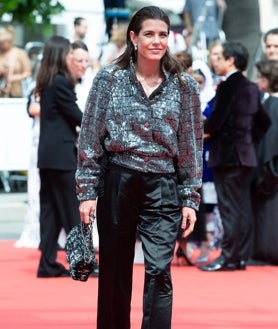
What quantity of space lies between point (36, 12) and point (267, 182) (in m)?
9.59

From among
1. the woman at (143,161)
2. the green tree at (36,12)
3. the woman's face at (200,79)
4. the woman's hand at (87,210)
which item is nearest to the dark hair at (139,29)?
the woman at (143,161)

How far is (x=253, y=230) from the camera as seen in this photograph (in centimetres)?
1202

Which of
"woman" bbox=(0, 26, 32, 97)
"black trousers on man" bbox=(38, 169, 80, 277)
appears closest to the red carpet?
"black trousers on man" bbox=(38, 169, 80, 277)

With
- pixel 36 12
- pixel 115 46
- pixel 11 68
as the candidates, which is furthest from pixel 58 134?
pixel 36 12

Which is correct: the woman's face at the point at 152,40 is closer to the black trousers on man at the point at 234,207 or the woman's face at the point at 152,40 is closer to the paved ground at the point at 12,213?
the black trousers on man at the point at 234,207

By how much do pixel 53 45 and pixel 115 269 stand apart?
4.27m

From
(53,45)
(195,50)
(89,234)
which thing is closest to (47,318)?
(89,234)

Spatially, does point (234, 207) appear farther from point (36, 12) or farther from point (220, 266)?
point (36, 12)

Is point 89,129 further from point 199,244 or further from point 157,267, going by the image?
point 199,244

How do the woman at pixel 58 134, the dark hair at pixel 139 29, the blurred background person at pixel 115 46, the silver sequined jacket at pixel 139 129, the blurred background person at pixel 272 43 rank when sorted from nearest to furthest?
the silver sequined jacket at pixel 139 129 → the dark hair at pixel 139 29 → the woman at pixel 58 134 → the blurred background person at pixel 272 43 → the blurred background person at pixel 115 46

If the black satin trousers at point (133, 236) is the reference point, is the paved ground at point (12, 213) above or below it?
below

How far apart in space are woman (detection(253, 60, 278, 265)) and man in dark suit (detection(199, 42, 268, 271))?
42 centimetres

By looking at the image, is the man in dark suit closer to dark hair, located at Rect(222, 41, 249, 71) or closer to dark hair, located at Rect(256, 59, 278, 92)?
dark hair, located at Rect(222, 41, 249, 71)

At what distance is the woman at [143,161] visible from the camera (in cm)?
677
